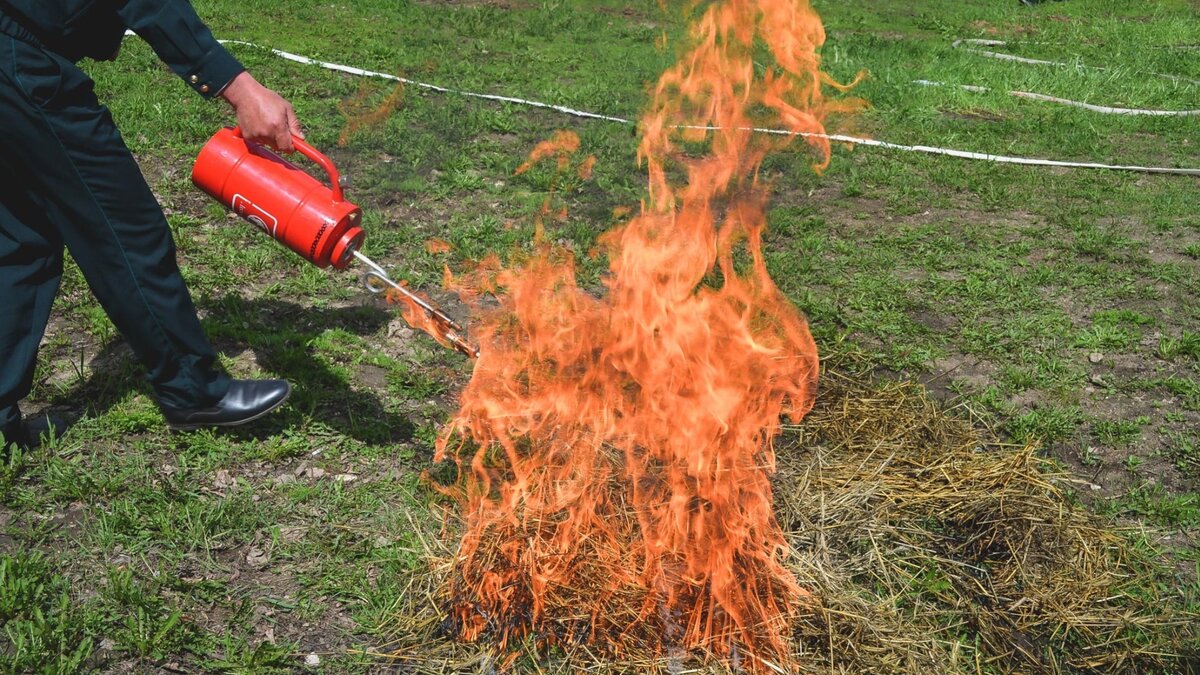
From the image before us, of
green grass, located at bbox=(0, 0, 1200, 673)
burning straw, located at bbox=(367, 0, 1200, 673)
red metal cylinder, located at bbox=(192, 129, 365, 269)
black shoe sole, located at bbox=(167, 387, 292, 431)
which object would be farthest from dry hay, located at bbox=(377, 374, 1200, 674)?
red metal cylinder, located at bbox=(192, 129, 365, 269)

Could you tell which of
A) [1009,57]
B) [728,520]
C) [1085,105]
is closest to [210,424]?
[728,520]

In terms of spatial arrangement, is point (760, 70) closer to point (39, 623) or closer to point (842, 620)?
point (842, 620)

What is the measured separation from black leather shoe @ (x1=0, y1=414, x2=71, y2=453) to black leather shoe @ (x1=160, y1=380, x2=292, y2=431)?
41cm

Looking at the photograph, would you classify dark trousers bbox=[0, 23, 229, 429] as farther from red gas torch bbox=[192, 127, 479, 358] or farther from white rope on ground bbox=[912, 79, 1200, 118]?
white rope on ground bbox=[912, 79, 1200, 118]

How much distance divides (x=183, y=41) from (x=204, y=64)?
10cm

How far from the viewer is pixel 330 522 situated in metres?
3.50

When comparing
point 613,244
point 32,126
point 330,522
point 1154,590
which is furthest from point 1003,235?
point 32,126

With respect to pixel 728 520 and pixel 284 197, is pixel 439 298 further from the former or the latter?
pixel 728 520

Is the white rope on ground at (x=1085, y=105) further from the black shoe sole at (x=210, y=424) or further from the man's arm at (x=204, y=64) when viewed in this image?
the black shoe sole at (x=210, y=424)

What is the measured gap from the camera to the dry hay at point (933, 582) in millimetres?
2982

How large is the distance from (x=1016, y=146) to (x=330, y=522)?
21.4ft

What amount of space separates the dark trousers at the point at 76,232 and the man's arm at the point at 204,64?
1.02 ft

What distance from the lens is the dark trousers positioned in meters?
3.22

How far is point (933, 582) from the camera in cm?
336
